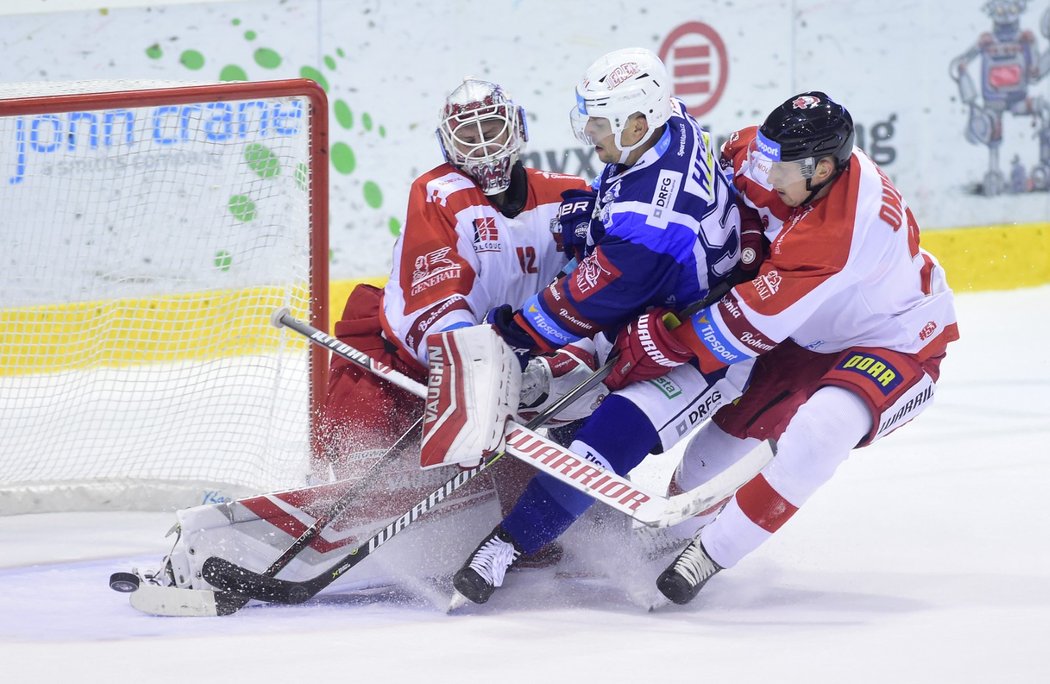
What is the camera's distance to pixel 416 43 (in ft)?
18.8

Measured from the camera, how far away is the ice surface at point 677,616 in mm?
2039

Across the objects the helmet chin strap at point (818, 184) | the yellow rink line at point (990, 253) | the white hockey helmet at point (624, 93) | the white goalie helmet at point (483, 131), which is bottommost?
the yellow rink line at point (990, 253)

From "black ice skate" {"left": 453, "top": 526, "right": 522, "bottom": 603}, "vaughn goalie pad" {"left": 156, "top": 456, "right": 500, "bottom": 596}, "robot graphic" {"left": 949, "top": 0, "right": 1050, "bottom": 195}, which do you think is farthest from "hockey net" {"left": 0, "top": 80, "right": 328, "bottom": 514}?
"robot graphic" {"left": 949, "top": 0, "right": 1050, "bottom": 195}

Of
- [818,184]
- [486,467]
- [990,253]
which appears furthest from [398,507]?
[990,253]

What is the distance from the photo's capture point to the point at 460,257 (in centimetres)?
285

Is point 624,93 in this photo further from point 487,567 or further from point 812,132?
point 487,567

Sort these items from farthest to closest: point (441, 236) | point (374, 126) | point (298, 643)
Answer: point (374, 126), point (441, 236), point (298, 643)

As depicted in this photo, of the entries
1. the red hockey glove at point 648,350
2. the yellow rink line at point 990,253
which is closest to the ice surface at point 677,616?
the red hockey glove at point 648,350

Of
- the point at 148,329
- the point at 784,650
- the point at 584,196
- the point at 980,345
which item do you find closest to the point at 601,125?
the point at 584,196

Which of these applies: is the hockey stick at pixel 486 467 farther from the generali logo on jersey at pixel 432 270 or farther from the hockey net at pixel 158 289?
the hockey net at pixel 158 289

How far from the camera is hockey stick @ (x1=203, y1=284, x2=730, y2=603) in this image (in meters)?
2.49

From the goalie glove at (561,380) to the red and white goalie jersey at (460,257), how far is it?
0.60ft

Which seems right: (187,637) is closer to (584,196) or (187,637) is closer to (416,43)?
(584,196)

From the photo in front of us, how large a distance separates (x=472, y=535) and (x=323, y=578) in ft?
1.31
